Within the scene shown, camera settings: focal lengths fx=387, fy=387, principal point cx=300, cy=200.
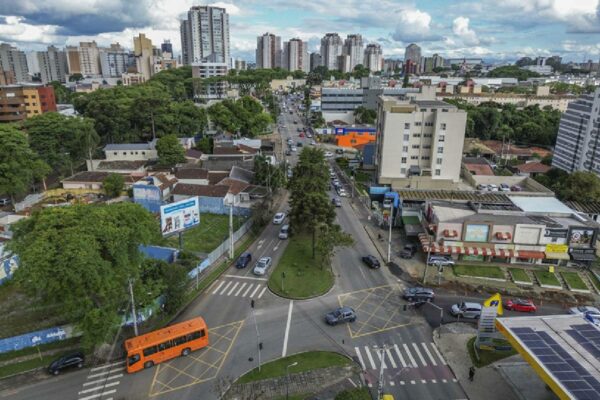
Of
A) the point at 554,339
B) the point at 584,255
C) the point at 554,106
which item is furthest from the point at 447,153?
the point at 554,106

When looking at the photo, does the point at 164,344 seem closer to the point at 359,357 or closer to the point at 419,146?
the point at 359,357

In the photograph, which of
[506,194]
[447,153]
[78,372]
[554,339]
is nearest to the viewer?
[554,339]

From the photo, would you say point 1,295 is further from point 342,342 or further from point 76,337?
point 342,342

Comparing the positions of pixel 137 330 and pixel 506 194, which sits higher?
pixel 506 194

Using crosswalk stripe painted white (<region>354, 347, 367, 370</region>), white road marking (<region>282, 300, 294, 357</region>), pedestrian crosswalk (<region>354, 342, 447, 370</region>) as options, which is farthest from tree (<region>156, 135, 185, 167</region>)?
crosswalk stripe painted white (<region>354, 347, 367, 370</region>)

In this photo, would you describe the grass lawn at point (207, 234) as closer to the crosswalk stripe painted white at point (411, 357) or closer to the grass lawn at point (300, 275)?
the grass lawn at point (300, 275)

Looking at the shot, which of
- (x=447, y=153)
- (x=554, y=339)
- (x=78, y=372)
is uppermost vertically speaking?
(x=447, y=153)

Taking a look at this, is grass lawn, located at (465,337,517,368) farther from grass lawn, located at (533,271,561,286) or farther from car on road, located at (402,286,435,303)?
grass lawn, located at (533,271,561,286)
